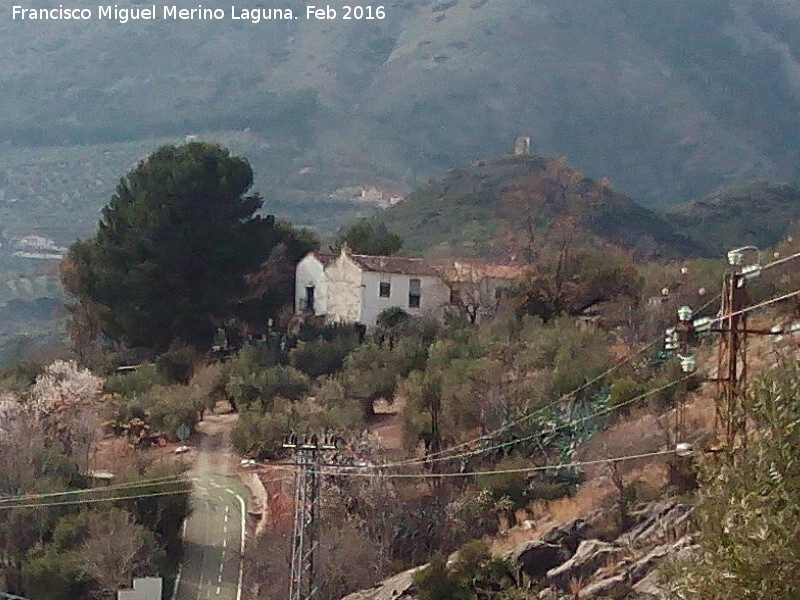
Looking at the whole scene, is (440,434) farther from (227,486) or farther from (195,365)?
(195,365)

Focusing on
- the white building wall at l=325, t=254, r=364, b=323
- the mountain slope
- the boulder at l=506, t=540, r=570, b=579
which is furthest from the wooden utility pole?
the mountain slope

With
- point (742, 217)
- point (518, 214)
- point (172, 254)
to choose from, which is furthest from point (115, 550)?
point (742, 217)

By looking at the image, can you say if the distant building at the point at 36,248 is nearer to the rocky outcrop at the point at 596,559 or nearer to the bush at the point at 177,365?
the bush at the point at 177,365

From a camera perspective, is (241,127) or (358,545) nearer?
(358,545)

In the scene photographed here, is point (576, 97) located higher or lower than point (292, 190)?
higher

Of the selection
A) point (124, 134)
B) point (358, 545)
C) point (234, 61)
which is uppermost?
point (234, 61)

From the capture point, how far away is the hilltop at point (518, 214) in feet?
190

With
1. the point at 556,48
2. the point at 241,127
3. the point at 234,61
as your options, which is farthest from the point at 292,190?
the point at 556,48

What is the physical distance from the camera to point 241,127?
13162cm

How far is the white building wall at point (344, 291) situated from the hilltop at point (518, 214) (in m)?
13.4

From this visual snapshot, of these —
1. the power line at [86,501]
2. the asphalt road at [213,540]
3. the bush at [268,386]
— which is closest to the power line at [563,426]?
the asphalt road at [213,540]

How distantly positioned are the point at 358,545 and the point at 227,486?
18.5 feet

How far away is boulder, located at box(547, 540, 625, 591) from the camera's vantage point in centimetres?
1667

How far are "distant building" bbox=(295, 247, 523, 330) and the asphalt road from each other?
12.2 meters
